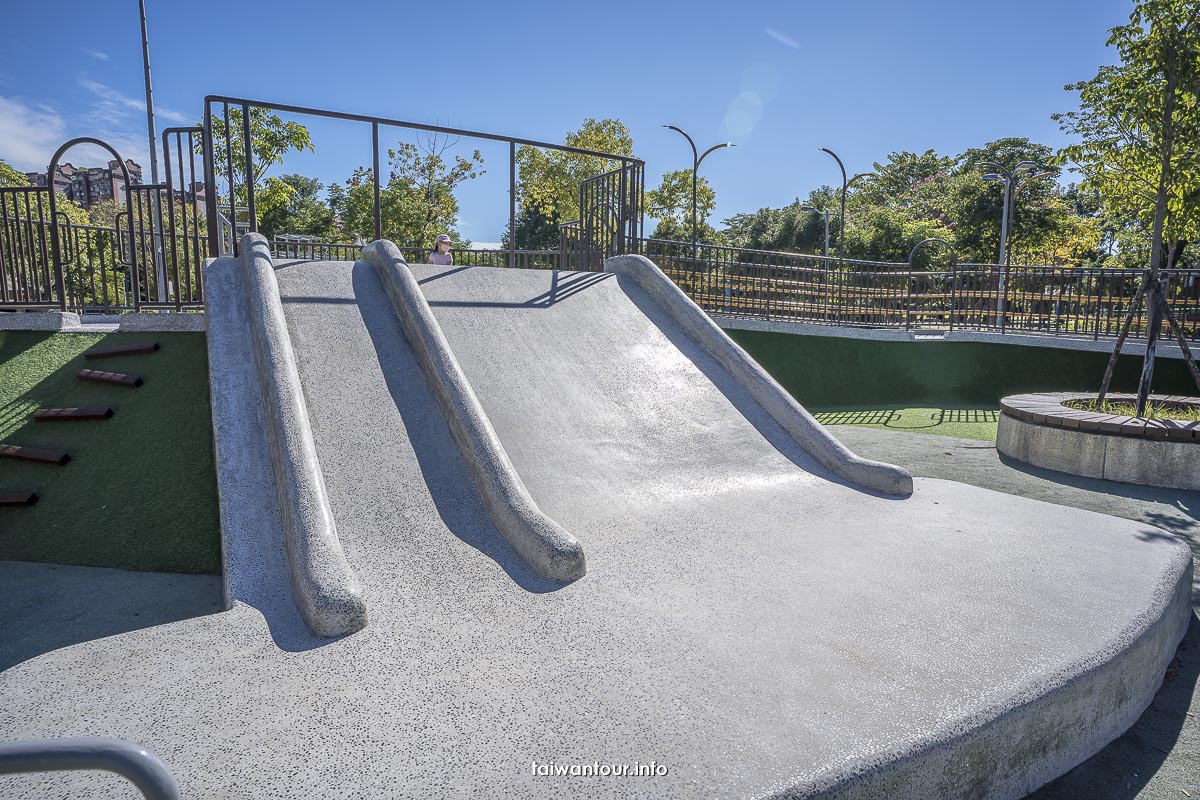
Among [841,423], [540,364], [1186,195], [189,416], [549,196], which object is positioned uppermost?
[549,196]

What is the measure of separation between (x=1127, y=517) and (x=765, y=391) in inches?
126

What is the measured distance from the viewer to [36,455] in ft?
17.3

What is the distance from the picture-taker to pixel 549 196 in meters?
35.0

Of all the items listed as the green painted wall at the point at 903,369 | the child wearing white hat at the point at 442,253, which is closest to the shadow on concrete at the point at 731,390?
the child wearing white hat at the point at 442,253

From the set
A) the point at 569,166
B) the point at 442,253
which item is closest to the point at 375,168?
the point at 442,253

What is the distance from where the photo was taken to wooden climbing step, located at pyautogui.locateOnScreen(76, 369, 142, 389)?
586cm

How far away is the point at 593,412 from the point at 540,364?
744 millimetres

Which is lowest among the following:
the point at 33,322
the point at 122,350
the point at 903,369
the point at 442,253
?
the point at 903,369

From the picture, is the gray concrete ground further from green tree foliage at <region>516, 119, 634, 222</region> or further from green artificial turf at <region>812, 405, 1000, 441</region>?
green tree foliage at <region>516, 119, 634, 222</region>

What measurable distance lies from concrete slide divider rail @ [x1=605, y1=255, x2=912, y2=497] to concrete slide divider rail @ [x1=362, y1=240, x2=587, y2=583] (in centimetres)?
277

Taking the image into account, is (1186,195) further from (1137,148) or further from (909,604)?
(909,604)

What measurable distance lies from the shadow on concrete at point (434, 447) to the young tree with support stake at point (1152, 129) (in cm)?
785

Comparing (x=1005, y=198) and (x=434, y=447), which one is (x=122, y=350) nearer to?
(x=434, y=447)

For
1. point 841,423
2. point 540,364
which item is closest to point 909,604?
point 540,364
